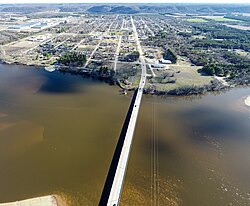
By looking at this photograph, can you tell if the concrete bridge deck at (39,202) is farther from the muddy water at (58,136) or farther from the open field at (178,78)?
the open field at (178,78)

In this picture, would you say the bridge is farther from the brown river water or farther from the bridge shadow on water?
the brown river water

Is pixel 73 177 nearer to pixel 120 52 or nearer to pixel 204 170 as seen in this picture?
pixel 204 170

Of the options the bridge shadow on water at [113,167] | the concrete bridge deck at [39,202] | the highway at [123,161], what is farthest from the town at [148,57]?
the concrete bridge deck at [39,202]

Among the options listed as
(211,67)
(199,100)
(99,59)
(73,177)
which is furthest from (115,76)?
(73,177)

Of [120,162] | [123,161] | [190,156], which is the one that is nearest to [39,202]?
[120,162]

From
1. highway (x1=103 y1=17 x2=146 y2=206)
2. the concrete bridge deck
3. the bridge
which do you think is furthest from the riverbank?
the concrete bridge deck

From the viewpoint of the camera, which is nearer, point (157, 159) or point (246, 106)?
point (157, 159)

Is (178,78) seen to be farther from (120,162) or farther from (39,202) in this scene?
(39,202)

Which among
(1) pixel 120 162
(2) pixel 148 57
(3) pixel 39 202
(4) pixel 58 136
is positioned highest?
(2) pixel 148 57
